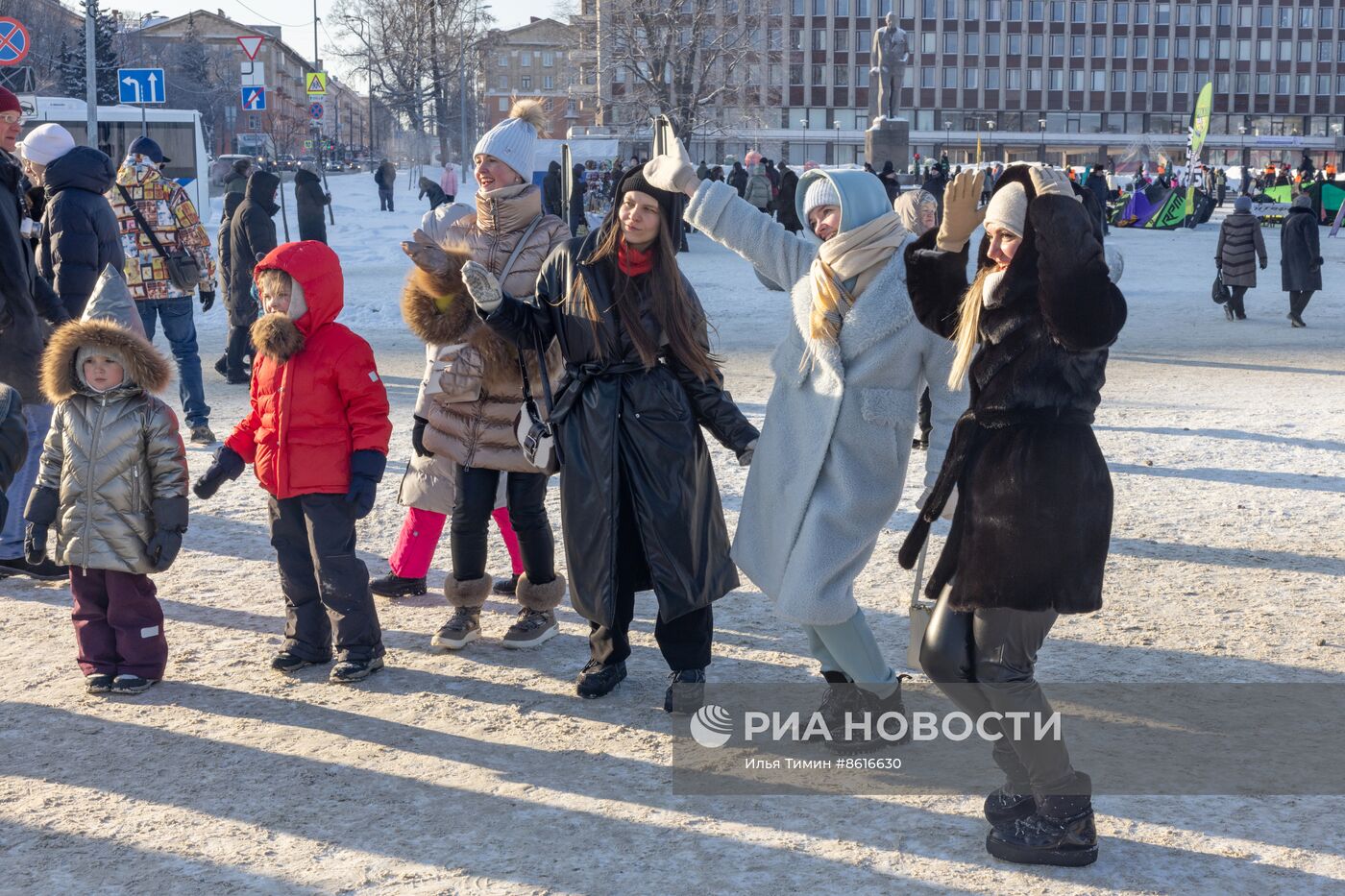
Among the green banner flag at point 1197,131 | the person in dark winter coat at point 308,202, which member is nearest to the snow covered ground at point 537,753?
the person in dark winter coat at point 308,202

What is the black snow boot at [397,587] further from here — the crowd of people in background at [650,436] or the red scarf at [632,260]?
the red scarf at [632,260]

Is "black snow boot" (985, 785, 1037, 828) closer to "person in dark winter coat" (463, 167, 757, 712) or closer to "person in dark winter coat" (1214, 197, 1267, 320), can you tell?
"person in dark winter coat" (463, 167, 757, 712)

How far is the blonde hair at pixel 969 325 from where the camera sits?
337 cm

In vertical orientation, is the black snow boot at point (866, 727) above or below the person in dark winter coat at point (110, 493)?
below

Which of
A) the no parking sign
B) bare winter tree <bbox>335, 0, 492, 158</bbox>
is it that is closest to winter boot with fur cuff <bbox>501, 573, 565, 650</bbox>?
the no parking sign

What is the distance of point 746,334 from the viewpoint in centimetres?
1370

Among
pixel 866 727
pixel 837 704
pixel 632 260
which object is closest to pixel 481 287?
pixel 632 260

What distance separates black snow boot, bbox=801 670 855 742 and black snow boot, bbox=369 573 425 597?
6.81 ft

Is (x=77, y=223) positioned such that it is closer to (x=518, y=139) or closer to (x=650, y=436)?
(x=518, y=139)

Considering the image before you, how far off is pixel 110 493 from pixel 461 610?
1235 mm

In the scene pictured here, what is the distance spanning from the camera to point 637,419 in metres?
4.21

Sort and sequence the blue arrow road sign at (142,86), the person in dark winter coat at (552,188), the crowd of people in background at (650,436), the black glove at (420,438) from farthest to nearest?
the person in dark winter coat at (552,188) → the blue arrow road sign at (142,86) → the black glove at (420,438) → the crowd of people in background at (650,436)

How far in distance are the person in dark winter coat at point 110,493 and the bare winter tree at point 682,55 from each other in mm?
38711

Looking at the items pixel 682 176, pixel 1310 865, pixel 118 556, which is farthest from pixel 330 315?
pixel 1310 865
